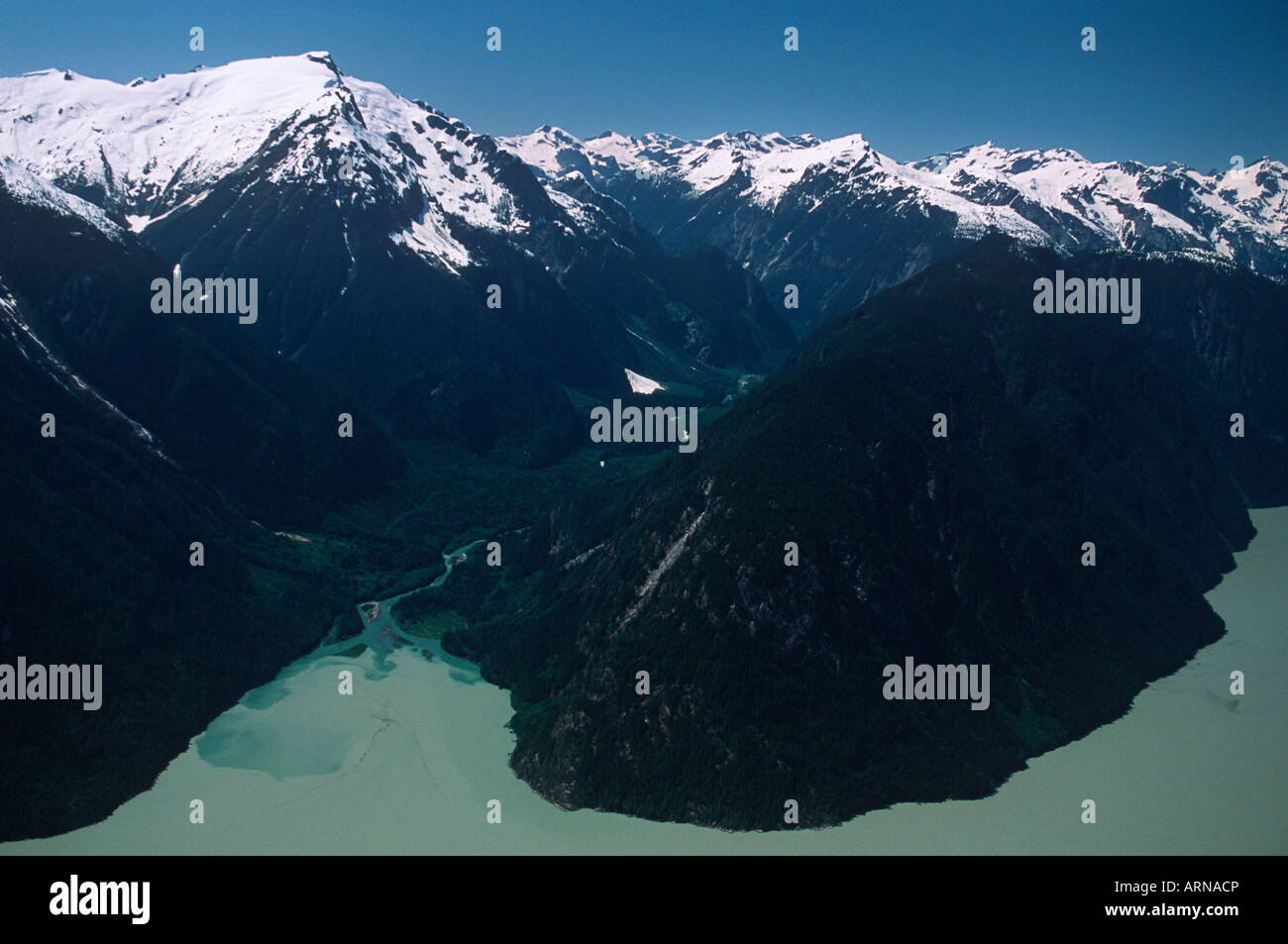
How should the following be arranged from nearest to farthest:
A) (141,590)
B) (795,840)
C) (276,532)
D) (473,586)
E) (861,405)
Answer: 1. (795,840)
2. (141,590)
3. (861,405)
4. (473,586)
5. (276,532)

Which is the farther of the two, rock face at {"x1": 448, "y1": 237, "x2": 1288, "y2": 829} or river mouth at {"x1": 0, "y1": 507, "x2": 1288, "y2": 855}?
rock face at {"x1": 448, "y1": 237, "x2": 1288, "y2": 829}

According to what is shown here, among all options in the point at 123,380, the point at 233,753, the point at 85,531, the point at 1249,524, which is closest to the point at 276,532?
the point at 123,380

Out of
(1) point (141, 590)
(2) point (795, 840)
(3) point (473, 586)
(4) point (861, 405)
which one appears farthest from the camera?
(3) point (473, 586)

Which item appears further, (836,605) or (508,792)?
(836,605)

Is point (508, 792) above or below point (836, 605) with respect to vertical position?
below

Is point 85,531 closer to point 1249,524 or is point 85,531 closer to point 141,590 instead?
point 141,590
